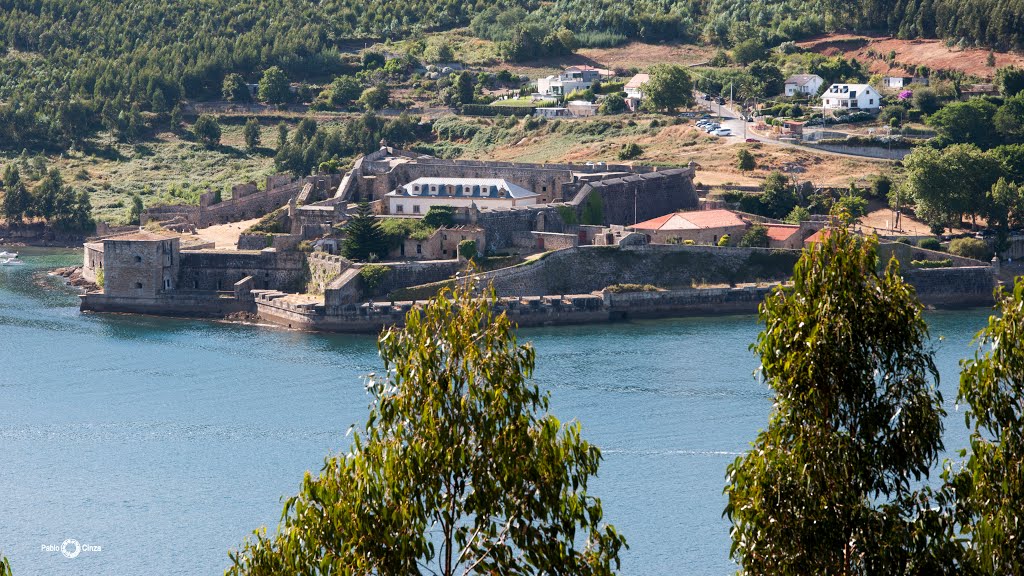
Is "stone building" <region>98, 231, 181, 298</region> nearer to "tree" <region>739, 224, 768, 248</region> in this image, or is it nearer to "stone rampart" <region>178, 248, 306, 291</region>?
"stone rampart" <region>178, 248, 306, 291</region>

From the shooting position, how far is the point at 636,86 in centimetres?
7912

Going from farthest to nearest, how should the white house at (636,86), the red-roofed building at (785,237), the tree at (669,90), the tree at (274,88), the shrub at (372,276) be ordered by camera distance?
the tree at (274,88)
the white house at (636,86)
the tree at (669,90)
the red-roofed building at (785,237)
the shrub at (372,276)

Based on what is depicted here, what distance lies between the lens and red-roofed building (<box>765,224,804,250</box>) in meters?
54.9

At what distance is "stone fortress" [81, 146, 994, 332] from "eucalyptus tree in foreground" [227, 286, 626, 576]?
116ft

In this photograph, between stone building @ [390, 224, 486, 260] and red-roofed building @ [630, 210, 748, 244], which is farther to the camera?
red-roofed building @ [630, 210, 748, 244]

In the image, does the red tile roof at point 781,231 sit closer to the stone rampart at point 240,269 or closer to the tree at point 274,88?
the stone rampart at point 240,269

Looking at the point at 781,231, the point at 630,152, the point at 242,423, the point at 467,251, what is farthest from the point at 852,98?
the point at 242,423

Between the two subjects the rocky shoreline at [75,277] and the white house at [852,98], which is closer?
the rocky shoreline at [75,277]

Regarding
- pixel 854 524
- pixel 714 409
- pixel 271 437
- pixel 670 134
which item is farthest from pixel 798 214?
pixel 854 524

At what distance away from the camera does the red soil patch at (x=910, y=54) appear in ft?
260

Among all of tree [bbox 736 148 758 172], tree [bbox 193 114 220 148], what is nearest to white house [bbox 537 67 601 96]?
tree [bbox 193 114 220 148]

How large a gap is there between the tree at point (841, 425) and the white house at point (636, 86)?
212 feet

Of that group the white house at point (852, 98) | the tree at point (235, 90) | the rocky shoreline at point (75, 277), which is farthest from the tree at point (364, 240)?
the tree at point (235, 90)

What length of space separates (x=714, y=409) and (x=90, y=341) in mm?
19161
